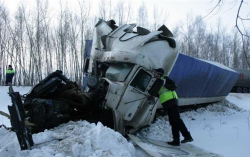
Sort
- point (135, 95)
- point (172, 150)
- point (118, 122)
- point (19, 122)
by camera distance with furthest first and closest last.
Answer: point (135, 95) < point (118, 122) < point (172, 150) < point (19, 122)

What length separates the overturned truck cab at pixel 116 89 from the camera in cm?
505

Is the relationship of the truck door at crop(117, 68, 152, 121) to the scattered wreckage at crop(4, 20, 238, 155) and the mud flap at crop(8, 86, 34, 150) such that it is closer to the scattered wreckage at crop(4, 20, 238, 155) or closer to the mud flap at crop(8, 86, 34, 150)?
the scattered wreckage at crop(4, 20, 238, 155)

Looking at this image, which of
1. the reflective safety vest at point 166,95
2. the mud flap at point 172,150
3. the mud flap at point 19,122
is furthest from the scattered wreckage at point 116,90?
the mud flap at point 19,122

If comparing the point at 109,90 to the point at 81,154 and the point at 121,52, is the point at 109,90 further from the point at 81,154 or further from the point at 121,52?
the point at 81,154

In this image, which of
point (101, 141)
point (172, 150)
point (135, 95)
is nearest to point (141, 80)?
point (135, 95)

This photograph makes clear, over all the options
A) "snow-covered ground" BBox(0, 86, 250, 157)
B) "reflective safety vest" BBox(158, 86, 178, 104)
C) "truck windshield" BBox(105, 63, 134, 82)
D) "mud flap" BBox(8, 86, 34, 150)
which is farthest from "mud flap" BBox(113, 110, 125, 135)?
"mud flap" BBox(8, 86, 34, 150)

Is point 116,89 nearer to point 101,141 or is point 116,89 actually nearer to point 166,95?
point 166,95

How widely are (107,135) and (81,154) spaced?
0.50 meters

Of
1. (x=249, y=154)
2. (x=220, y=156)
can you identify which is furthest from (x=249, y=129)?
(x=220, y=156)

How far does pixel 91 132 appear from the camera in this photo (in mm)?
3906

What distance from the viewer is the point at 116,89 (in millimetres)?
5289

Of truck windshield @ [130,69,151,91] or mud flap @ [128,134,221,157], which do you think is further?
truck windshield @ [130,69,151,91]

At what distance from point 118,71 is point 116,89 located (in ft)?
1.56

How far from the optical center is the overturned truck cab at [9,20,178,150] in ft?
16.6
